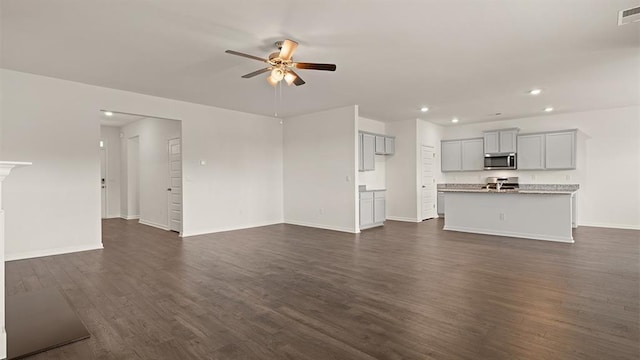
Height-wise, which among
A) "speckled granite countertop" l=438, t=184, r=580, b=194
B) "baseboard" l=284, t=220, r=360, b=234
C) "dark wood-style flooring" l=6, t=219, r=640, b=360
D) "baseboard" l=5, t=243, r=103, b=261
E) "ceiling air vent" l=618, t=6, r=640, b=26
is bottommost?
"dark wood-style flooring" l=6, t=219, r=640, b=360

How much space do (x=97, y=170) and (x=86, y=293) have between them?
275cm

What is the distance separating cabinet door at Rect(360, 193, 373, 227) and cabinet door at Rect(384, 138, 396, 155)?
69.3 inches

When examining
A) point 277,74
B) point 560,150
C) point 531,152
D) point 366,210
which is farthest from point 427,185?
point 277,74

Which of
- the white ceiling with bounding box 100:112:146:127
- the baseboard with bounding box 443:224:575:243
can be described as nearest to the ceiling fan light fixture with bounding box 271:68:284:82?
the baseboard with bounding box 443:224:575:243

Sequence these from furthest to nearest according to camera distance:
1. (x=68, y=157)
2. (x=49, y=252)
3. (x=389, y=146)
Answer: (x=389, y=146)
(x=68, y=157)
(x=49, y=252)

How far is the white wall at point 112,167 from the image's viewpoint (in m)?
9.49

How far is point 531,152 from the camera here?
26.5 feet

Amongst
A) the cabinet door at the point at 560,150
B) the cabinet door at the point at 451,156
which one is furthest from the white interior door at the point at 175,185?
the cabinet door at the point at 560,150

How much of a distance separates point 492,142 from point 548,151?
1246 millimetres

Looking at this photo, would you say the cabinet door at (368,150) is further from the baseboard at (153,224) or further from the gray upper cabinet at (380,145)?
the baseboard at (153,224)

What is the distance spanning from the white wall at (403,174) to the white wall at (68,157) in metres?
4.57

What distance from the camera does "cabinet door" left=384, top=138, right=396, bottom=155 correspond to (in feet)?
28.2

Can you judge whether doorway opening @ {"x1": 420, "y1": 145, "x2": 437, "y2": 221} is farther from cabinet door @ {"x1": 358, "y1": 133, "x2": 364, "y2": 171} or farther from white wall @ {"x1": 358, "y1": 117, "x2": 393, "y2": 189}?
cabinet door @ {"x1": 358, "y1": 133, "x2": 364, "y2": 171}

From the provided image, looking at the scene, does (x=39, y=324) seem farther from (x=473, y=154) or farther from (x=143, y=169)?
(x=473, y=154)
